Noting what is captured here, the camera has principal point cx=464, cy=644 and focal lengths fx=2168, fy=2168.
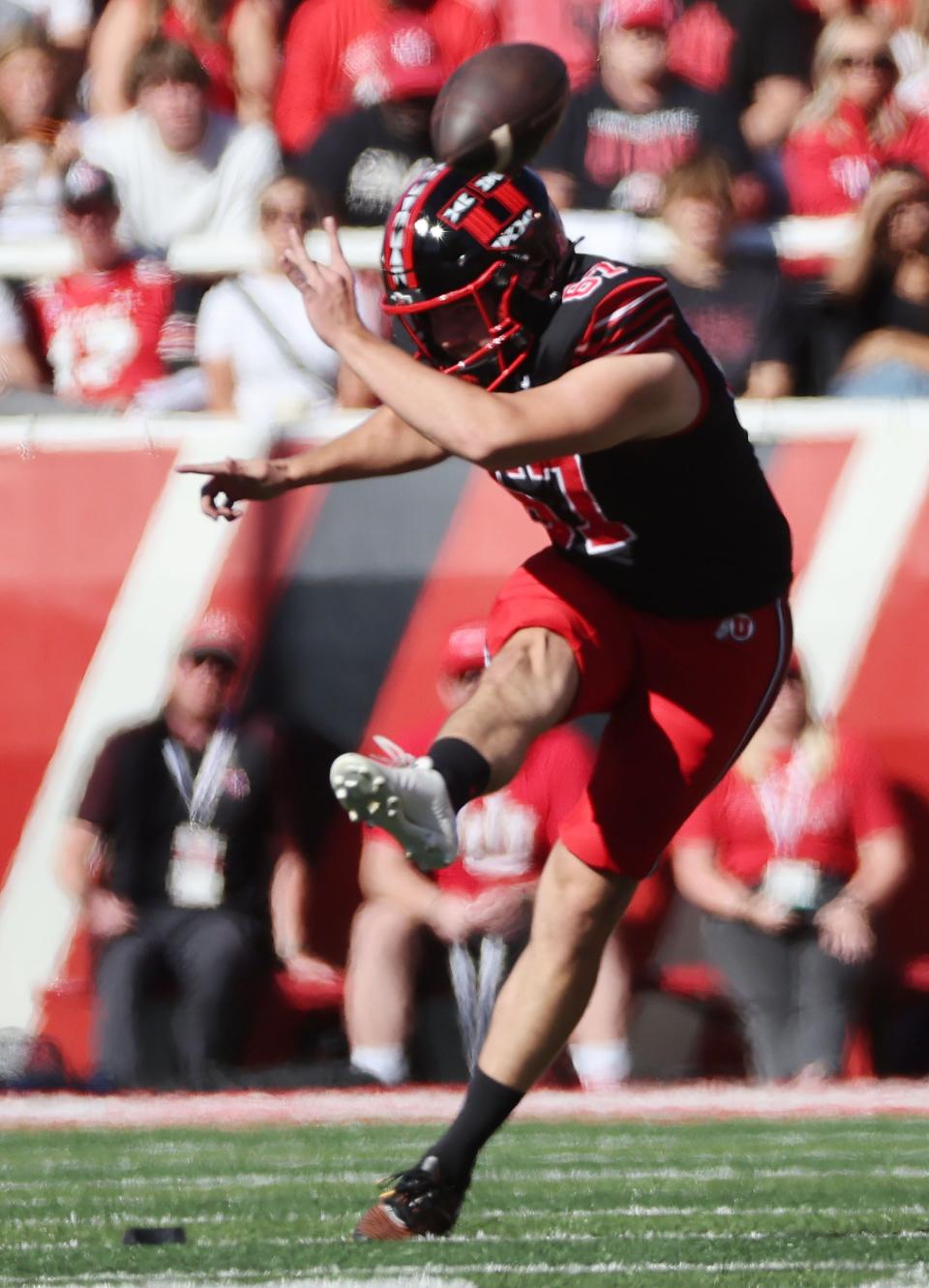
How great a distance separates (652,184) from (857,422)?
49.7 inches

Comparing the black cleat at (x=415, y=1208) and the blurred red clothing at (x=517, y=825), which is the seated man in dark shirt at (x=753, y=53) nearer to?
the blurred red clothing at (x=517, y=825)

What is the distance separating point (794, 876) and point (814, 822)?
19 cm

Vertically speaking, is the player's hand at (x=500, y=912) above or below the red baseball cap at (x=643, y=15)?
below

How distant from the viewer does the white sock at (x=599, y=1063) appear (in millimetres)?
6621

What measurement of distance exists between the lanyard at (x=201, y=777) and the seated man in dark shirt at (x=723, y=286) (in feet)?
6.87

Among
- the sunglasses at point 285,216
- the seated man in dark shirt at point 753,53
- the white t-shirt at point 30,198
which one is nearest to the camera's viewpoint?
the sunglasses at point 285,216

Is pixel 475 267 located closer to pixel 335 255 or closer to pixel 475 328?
pixel 475 328

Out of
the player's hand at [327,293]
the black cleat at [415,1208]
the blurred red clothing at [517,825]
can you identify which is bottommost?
the blurred red clothing at [517,825]

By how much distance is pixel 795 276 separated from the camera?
7.40m

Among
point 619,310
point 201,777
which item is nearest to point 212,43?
point 201,777

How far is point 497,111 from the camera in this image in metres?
3.79

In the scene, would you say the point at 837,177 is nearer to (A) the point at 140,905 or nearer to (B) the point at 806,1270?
(A) the point at 140,905

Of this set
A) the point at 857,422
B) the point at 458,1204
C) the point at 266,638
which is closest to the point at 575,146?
the point at 857,422

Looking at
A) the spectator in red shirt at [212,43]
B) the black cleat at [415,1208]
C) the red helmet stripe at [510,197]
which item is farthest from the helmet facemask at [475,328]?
the spectator in red shirt at [212,43]
